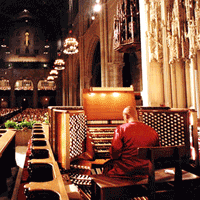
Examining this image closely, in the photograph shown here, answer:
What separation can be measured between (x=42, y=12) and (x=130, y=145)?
32772 millimetres

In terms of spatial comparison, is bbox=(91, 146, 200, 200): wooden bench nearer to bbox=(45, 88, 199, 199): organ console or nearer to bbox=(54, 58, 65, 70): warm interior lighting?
bbox=(45, 88, 199, 199): organ console

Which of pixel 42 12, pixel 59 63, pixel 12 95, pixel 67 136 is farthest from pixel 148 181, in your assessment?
pixel 42 12

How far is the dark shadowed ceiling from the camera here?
29.4 meters

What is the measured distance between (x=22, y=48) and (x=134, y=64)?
2282cm

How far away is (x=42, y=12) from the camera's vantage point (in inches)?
1228

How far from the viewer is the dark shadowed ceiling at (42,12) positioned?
96.5ft

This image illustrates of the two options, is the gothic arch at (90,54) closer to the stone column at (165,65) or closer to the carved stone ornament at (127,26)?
the carved stone ornament at (127,26)

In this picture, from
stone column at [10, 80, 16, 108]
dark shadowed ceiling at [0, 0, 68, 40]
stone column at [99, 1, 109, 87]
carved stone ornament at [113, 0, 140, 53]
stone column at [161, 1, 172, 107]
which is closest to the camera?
stone column at [161, 1, 172, 107]

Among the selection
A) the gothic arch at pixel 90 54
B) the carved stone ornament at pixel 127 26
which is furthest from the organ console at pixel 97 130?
the gothic arch at pixel 90 54

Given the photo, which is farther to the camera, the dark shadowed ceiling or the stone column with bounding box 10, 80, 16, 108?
the stone column with bounding box 10, 80, 16, 108

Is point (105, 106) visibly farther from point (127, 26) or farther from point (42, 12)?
point (42, 12)

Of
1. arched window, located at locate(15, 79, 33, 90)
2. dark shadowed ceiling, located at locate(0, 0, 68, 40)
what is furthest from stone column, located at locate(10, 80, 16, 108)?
dark shadowed ceiling, located at locate(0, 0, 68, 40)

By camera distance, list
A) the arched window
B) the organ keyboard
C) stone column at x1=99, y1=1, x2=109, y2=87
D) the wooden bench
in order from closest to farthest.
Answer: the wooden bench
the organ keyboard
stone column at x1=99, y1=1, x2=109, y2=87
the arched window

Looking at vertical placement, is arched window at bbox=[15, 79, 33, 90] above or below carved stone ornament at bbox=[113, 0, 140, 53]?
above
